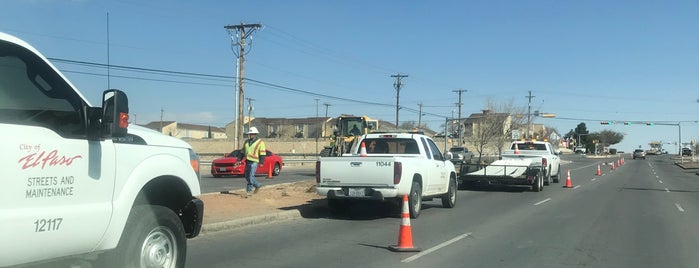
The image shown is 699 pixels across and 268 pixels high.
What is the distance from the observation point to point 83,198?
4.52 metres

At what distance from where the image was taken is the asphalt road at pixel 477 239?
798 cm

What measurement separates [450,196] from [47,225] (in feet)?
39.5

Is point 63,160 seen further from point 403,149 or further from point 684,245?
point 403,149

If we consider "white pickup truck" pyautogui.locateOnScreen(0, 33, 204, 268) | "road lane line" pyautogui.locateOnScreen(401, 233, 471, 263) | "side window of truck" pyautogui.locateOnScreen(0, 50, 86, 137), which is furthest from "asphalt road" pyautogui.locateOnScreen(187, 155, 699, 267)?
"side window of truck" pyautogui.locateOnScreen(0, 50, 86, 137)

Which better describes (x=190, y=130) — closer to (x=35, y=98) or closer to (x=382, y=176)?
(x=382, y=176)

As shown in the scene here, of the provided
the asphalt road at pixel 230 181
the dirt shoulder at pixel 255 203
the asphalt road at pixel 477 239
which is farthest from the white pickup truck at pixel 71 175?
the asphalt road at pixel 230 181

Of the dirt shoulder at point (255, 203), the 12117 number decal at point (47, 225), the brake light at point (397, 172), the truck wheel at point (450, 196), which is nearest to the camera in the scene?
the 12117 number decal at point (47, 225)

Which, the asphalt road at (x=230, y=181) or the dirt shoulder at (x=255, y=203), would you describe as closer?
the dirt shoulder at (x=255, y=203)

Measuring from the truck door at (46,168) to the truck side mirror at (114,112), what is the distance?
19 centimetres

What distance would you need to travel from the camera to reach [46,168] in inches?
164

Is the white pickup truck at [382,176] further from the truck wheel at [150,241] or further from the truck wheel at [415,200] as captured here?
the truck wheel at [150,241]

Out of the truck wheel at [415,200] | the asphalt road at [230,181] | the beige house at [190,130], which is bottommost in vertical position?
the asphalt road at [230,181]

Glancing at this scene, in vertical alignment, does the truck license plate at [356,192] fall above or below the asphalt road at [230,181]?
above

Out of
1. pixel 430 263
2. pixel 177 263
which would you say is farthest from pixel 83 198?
pixel 430 263
